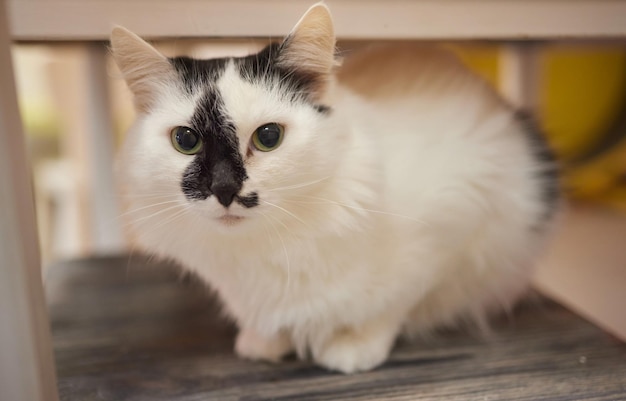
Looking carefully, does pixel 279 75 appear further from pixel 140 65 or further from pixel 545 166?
pixel 545 166

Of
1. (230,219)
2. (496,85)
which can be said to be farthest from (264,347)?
(496,85)

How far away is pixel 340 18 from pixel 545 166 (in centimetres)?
58

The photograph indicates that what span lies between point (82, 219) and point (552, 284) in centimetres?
226

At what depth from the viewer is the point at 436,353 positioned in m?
1.08

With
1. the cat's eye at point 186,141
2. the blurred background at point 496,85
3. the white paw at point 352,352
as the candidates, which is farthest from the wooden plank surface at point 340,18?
the blurred background at point 496,85

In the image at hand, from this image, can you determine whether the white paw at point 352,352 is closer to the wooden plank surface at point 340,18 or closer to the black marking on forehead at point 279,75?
the black marking on forehead at point 279,75

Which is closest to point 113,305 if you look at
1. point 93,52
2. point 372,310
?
point 372,310

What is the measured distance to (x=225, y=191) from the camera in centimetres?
77

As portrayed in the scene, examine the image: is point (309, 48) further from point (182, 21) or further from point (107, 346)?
point (107, 346)

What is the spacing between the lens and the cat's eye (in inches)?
32.4

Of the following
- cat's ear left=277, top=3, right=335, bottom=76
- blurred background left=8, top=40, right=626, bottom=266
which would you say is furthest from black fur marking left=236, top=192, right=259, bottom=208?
blurred background left=8, top=40, right=626, bottom=266

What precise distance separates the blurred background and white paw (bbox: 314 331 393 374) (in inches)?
42.1

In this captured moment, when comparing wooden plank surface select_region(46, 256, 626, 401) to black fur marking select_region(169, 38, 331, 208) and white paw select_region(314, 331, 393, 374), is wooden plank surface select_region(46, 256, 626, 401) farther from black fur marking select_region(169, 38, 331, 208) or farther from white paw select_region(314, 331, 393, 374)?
black fur marking select_region(169, 38, 331, 208)

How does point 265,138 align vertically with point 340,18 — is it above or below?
below
